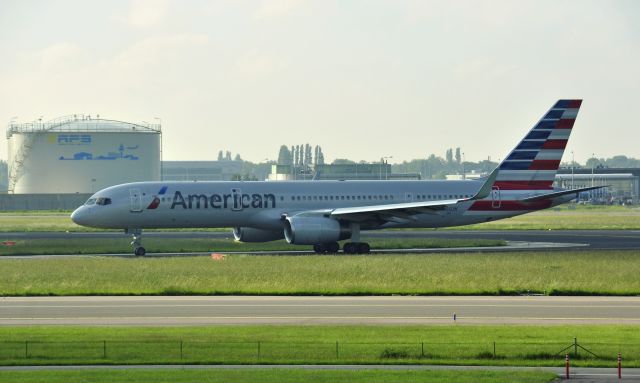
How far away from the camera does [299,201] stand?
206ft

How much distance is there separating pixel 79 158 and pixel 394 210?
9774 cm

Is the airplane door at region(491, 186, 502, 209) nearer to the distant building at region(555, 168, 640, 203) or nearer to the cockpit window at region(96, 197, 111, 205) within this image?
the cockpit window at region(96, 197, 111, 205)

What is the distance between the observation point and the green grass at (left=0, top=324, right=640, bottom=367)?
27.6 meters

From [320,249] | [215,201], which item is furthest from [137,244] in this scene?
[320,249]

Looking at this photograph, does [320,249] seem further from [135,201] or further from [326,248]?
[135,201]

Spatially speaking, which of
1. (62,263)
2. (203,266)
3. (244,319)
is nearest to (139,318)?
(244,319)

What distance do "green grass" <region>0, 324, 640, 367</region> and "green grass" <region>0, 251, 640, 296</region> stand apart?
33.5 feet

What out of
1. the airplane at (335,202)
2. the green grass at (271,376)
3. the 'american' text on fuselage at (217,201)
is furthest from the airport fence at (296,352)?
the 'american' text on fuselage at (217,201)

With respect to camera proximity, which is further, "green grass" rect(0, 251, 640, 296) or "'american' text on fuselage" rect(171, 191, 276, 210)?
"'american' text on fuselage" rect(171, 191, 276, 210)

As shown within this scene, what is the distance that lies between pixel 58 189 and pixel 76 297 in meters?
110

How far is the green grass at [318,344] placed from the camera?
90.6 ft

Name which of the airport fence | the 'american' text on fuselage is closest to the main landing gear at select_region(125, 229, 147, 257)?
the 'american' text on fuselage

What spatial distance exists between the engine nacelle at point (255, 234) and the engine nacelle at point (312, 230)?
3.38 meters

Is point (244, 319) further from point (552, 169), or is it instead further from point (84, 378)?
point (552, 169)
